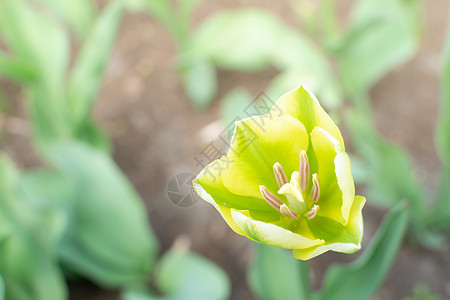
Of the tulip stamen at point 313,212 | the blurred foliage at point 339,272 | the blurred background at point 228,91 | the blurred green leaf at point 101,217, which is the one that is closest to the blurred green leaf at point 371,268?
the blurred foliage at point 339,272

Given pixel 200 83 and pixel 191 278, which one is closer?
pixel 191 278

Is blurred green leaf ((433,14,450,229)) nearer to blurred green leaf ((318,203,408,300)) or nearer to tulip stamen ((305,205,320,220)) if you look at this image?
blurred green leaf ((318,203,408,300))

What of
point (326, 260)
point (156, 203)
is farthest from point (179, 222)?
point (326, 260)

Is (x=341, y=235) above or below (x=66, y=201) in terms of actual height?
below

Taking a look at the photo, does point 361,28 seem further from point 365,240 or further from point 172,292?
point 172,292

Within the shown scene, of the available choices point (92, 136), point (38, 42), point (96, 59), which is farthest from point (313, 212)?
point (38, 42)

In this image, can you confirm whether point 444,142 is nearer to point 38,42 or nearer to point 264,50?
point 264,50
